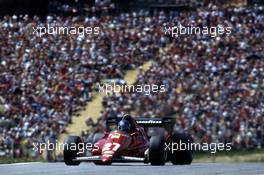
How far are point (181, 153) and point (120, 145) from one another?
194 centimetres

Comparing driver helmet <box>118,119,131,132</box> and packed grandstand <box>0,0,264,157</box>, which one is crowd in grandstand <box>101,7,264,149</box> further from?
driver helmet <box>118,119,131,132</box>

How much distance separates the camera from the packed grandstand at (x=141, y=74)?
1071 inches

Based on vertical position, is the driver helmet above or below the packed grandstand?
above

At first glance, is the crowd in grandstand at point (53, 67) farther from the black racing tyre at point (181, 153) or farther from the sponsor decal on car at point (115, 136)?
the sponsor decal on car at point (115, 136)

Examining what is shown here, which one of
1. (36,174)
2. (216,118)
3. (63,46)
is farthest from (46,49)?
(36,174)

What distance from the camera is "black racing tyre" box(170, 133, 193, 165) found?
20359 mm

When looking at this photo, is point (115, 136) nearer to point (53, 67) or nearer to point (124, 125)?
point (124, 125)

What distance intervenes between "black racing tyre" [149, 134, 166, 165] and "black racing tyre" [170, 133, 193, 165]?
1323 millimetres

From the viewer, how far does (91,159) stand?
19203 millimetres

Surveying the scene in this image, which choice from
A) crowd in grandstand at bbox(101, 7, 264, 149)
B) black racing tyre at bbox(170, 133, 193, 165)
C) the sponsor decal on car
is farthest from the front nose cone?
crowd in grandstand at bbox(101, 7, 264, 149)

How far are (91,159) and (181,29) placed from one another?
42.4 feet

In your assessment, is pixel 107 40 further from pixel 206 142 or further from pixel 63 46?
pixel 206 142

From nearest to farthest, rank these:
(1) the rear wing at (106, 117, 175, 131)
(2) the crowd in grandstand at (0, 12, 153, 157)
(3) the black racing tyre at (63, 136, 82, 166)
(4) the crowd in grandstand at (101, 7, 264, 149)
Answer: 1. (3) the black racing tyre at (63, 136, 82, 166)
2. (1) the rear wing at (106, 117, 175, 131)
3. (4) the crowd in grandstand at (101, 7, 264, 149)
4. (2) the crowd in grandstand at (0, 12, 153, 157)

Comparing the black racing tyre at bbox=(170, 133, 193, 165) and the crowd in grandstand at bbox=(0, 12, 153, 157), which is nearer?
the black racing tyre at bbox=(170, 133, 193, 165)
